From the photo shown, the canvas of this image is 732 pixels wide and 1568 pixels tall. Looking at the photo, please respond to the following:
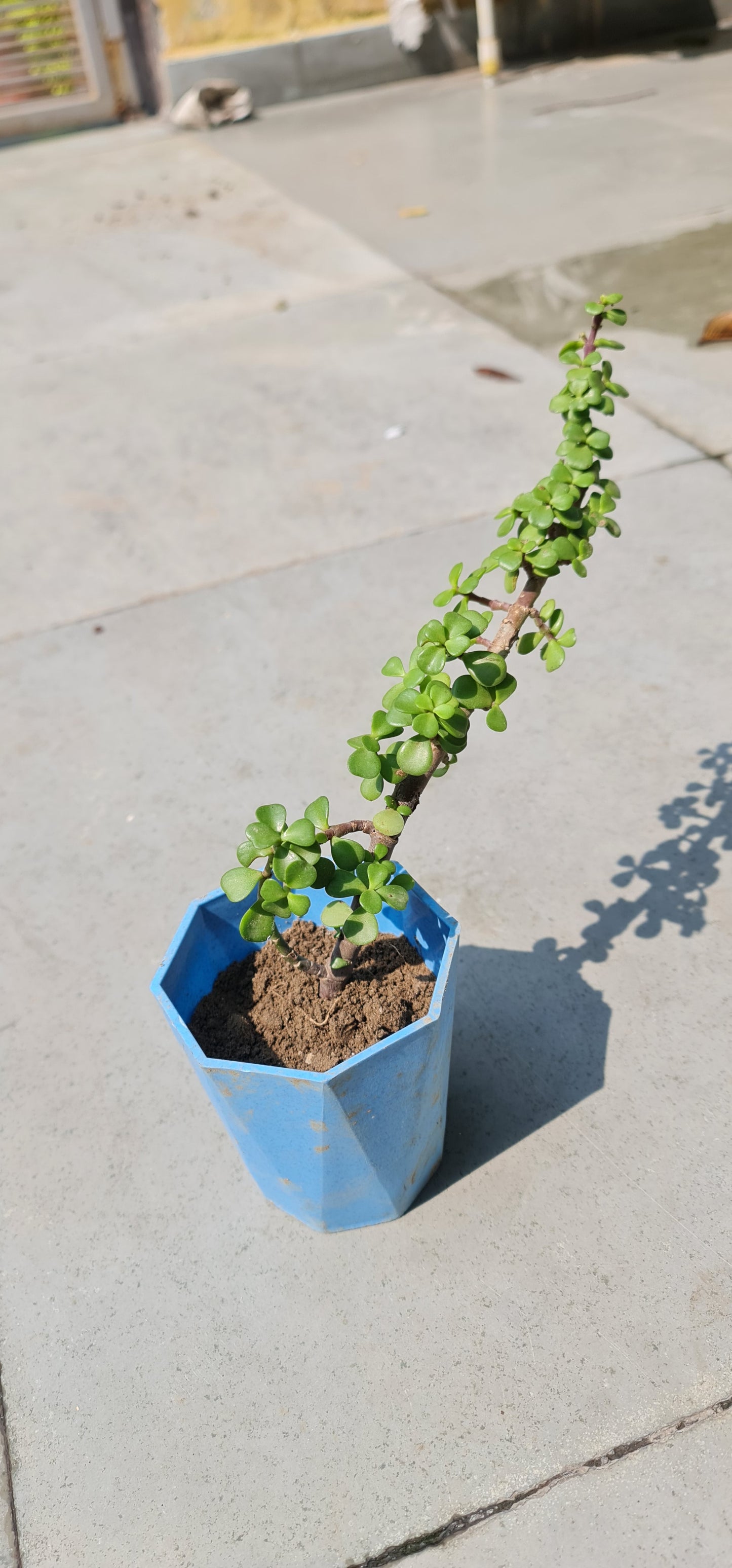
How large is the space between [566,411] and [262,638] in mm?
1628

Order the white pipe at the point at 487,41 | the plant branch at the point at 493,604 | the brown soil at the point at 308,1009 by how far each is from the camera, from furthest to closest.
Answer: the white pipe at the point at 487,41
the brown soil at the point at 308,1009
the plant branch at the point at 493,604

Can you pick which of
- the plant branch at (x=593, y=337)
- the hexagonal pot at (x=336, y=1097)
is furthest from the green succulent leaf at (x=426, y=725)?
the plant branch at (x=593, y=337)

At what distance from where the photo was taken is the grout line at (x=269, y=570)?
3340mm

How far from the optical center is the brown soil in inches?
67.2

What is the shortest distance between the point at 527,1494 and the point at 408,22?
9316 millimetres

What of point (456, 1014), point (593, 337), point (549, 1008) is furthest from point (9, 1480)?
point (593, 337)

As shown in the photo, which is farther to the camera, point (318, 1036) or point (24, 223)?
point (24, 223)

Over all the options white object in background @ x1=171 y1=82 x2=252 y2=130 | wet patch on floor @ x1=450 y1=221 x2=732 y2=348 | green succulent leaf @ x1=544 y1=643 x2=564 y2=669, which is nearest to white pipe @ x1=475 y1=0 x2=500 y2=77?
white object in background @ x1=171 y1=82 x2=252 y2=130

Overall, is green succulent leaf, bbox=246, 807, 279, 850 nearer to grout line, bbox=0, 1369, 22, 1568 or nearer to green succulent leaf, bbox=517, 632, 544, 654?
green succulent leaf, bbox=517, 632, 544, 654

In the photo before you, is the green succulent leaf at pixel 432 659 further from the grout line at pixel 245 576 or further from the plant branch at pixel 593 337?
the grout line at pixel 245 576

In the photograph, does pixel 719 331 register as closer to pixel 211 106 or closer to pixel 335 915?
pixel 335 915

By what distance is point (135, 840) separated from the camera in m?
2.60

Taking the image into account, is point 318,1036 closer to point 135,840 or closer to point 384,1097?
point 384,1097

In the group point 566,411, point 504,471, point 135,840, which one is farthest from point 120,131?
point 566,411
